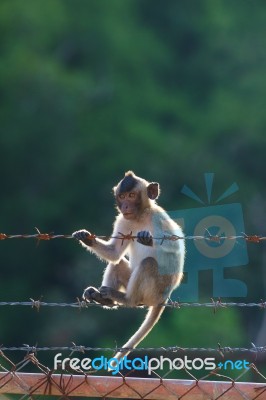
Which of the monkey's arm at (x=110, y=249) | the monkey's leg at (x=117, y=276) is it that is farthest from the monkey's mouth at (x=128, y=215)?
the monkey's leg at (x=117, y=276)

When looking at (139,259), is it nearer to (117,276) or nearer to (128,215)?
(117,276)

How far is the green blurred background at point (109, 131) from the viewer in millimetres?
16344

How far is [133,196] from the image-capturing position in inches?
259

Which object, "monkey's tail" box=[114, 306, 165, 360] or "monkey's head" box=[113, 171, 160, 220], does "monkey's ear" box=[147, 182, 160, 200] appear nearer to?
"monkey's head" box=[113, 171, 160, 220]

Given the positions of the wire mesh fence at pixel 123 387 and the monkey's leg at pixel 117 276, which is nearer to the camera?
the wire mesh fence at pixel 123 387

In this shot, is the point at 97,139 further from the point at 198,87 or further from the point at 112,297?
the point at 112,297

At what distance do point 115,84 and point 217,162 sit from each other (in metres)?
2.78

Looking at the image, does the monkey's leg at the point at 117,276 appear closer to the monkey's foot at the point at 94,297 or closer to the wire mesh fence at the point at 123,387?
the monkey's foot at the point at 94,297

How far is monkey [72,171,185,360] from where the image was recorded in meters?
6.19

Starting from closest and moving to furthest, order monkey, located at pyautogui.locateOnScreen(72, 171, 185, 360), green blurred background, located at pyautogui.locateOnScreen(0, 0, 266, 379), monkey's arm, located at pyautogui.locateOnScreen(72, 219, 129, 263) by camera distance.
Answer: monkey, located at pyautogui.locateOnScreen(72, 171, 185, 360) → monkey's arm, located at pyautogui.locateOnScreen(72, 219, 129, 263) → green blurred background, located at pyautogui.locateOnScreen(0, 0, 266, 379)

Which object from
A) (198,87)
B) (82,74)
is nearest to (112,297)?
(82,74)

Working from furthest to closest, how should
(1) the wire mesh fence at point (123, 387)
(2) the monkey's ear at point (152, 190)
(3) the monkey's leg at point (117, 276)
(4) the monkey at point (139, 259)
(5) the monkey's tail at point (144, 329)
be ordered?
(2) the monkey's ear at point (152, 190) < (3) the monkey's leg at point (117, 276) < (4) the monkey at point (139, 259) < (5) the monkey's tail at point (144, 329) < (1) the wire mesh fence at point (123, 387)

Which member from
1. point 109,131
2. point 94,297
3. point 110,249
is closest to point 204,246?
point 110,249

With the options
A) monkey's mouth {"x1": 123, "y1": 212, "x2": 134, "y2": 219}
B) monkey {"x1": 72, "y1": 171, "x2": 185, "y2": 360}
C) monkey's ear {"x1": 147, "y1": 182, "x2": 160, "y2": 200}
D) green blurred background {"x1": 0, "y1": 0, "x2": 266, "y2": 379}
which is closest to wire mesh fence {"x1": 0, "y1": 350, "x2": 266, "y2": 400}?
monkey {"x1": 72, "y1": 171, "x2": 185, "y2": 360}
